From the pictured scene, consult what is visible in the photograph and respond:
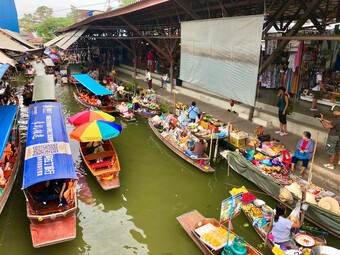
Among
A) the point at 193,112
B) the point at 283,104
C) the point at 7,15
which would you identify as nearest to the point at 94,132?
the point at 193,112

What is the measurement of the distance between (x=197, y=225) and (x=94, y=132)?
445cm

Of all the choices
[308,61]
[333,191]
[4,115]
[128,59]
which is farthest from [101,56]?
[333,191]

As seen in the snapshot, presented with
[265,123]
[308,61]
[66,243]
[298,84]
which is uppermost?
[308,61]

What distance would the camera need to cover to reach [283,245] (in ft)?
17.3

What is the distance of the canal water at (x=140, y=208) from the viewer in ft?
19.4

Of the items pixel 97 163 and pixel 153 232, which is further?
pixel 97 163

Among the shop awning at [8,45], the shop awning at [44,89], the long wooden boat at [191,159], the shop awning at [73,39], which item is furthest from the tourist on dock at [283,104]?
the shop awning at [73,39]

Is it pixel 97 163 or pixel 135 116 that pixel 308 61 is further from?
pixel 97 163

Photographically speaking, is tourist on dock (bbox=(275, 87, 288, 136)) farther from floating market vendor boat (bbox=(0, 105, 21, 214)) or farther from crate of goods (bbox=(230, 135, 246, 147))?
floating market vendor boat (bbox=(0, 105, 21, 214))

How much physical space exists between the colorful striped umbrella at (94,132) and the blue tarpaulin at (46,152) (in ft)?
1.41

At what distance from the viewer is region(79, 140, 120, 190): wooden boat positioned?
7.75 metres

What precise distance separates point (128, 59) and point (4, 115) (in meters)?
22.2

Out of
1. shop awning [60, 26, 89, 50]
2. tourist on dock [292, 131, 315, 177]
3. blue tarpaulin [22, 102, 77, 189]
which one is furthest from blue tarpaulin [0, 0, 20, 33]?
tourist on dock [292, 131, 315, 177]

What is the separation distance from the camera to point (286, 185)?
22.9ft
